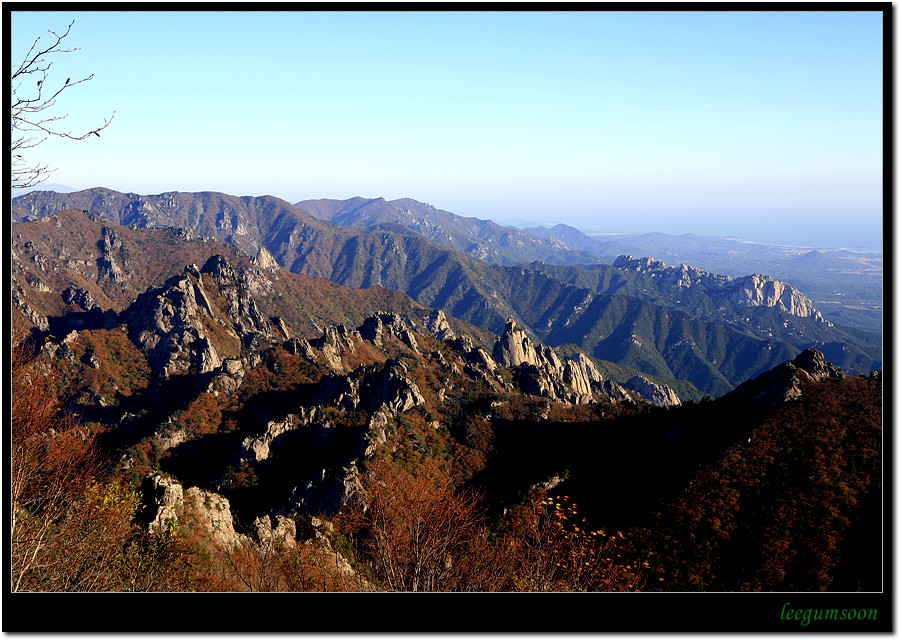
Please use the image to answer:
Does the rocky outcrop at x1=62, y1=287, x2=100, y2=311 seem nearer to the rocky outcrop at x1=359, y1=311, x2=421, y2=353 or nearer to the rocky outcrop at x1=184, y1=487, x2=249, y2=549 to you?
the rocky outcrop at x1=359, y1=311, x2=421, y2=353

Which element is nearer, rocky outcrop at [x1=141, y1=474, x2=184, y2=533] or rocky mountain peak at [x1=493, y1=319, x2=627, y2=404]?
rocky outcrop at [x1=141, y1=474, x2=184, y2=533]

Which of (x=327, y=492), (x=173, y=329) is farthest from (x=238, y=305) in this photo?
(x=327, y=492)

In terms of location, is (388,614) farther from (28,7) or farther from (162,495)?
(162,495)

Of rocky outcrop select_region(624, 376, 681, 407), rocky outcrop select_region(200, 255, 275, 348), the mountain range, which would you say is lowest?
rocky outcrop select_region(624, 376, 681, 407)

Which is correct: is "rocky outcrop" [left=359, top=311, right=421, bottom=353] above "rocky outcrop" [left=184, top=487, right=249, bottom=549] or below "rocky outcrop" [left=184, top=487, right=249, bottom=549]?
above

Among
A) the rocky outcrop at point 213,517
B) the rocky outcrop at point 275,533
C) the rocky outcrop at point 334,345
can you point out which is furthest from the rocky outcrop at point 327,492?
the rocky outcrop at point 334,345

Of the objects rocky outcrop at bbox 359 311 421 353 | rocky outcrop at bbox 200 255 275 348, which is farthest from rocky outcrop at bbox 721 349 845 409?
rocky outcrop at bbox 200 255 275 348
